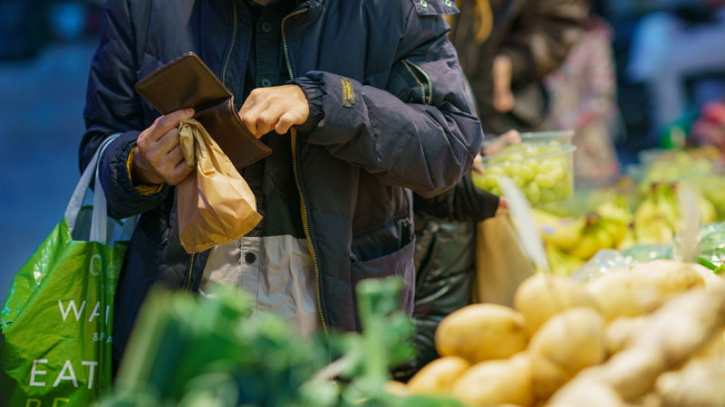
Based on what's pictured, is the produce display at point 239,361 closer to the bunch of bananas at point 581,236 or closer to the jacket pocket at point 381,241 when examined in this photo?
the jacket pocket at point 381,241

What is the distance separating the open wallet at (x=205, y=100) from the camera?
140 cm

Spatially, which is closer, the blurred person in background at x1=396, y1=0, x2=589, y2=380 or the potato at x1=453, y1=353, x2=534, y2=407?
the potato at x1=453, y1=353, x2=534, y2=407

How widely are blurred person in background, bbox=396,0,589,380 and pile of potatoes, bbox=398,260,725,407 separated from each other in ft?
4.04

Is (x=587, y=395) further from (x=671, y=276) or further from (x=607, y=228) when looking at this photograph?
(x=607, y=228)

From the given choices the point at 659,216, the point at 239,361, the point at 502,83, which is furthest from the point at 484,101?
the point at 239,361

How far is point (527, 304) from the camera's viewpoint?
1.08m

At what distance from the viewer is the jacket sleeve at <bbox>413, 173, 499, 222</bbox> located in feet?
7.62

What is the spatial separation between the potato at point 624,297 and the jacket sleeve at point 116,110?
3.09 feet

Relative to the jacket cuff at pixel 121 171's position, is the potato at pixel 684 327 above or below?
below

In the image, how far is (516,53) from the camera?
3871 millimetres

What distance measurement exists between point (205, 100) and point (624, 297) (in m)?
0.83

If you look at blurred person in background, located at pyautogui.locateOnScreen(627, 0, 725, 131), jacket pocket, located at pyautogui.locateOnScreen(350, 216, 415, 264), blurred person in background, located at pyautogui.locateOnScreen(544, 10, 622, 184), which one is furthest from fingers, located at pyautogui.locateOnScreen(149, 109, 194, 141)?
blurred person in background, located at pyautogui.locateOnScreen(627, 0, 725, 131)

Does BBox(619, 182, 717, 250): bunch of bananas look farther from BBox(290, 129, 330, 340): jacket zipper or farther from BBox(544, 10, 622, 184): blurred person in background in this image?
BBox(290, 129, 330, 340): jacket zipper

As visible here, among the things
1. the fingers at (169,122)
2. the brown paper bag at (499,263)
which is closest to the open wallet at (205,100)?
the fingers at (169,122)
